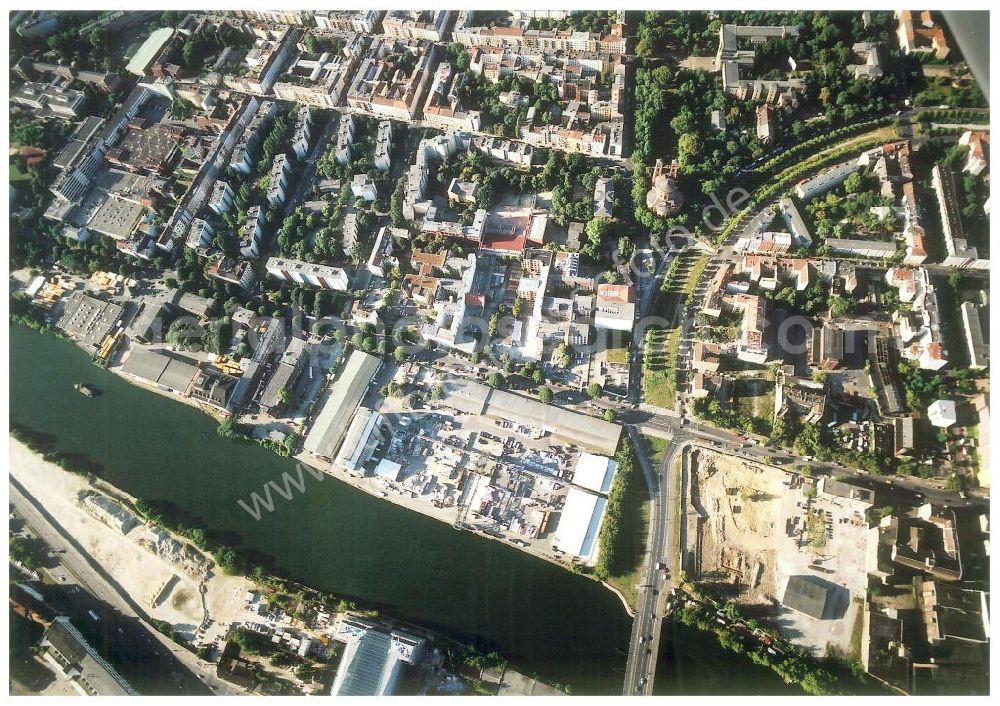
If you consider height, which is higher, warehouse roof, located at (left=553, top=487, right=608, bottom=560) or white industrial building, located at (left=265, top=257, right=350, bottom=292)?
white industrial building, located at (left=265, top=257, right=350, bottom=292)

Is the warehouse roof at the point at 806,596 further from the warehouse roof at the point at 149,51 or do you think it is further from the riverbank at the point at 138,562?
the warehouse roof at the point at 149,51

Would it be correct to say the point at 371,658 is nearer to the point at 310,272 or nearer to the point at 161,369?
the point at 161,369

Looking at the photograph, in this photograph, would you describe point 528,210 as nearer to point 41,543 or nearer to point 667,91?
point 667,91

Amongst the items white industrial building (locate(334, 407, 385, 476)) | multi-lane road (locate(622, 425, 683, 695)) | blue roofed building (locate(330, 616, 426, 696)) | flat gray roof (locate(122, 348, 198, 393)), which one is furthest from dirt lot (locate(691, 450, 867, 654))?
flat gray roof (locate(122, 348, 198, 393))

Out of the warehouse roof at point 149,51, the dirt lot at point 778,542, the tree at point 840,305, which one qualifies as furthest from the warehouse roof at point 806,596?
the warehouse roof at point 149,51

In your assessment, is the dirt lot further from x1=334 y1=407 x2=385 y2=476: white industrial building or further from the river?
x1=334 y1=407 x2=385 y2=476: white industrial building
